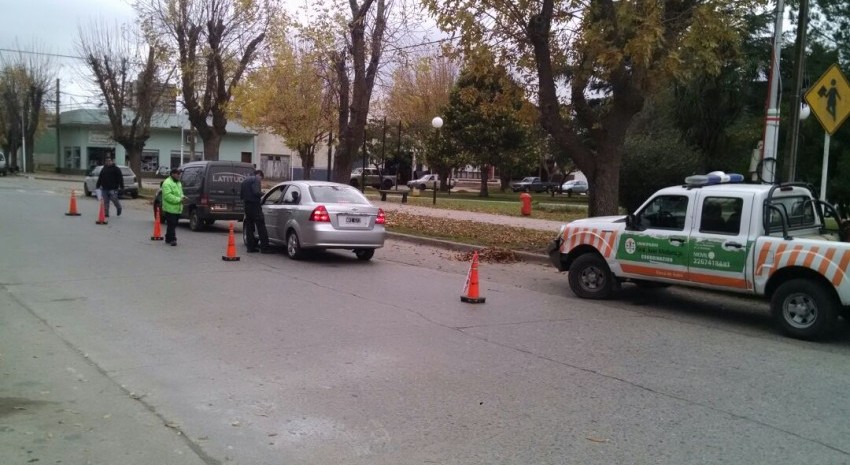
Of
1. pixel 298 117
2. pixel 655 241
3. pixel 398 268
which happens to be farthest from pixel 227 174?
pixel 298 117

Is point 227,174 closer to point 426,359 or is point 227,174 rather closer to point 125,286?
point 125,286

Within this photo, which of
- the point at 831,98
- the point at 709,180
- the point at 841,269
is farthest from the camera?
the point at 831,98

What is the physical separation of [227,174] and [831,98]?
1410 cm

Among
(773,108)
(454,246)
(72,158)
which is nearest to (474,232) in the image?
(454,246)

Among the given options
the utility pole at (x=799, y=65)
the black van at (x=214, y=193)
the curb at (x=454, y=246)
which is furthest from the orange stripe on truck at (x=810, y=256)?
the black van at (x=214, y=193)

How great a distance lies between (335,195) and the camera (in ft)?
46.8

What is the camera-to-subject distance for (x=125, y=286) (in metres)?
10.5

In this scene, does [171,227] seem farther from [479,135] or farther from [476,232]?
[479,135]

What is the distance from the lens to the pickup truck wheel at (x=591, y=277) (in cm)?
1059

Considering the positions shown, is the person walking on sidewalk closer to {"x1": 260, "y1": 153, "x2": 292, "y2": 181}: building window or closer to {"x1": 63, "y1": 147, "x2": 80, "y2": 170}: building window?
{"x1": 260, "y1": 153, "x2": 292, "y2": 181}: building window

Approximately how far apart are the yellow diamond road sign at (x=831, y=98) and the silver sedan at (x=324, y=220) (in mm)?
7833

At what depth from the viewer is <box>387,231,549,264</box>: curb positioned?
49.3ft

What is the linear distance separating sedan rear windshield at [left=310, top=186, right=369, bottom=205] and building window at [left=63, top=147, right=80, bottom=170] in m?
53.9

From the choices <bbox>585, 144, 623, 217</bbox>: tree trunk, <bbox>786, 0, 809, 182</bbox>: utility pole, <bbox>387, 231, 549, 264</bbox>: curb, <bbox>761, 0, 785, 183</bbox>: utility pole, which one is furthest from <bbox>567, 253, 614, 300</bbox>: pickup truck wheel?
<bbox>585, 144, 623, 217</bbox>: tree trunk
